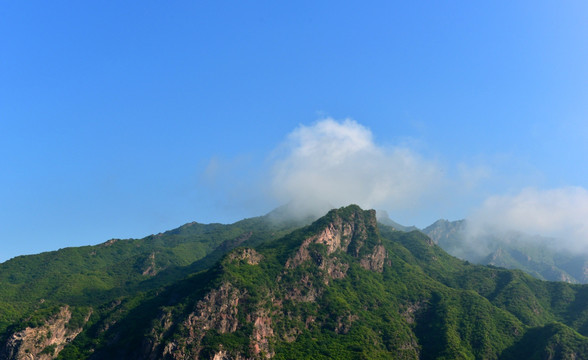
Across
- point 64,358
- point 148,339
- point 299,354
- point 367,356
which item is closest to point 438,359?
point 367,356

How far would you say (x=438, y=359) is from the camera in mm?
196500

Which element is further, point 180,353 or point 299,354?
point 299,354

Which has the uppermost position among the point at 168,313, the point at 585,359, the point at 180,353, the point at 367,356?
the point at 168,313

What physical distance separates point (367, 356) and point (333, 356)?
50.8 ft

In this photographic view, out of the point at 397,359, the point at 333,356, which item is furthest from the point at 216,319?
the point at 397,359

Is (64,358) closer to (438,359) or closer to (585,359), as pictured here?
(438,359)

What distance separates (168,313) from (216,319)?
22876 mm

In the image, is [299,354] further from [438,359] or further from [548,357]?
[548,357]

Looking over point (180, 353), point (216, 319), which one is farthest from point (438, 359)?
point (180, 353)

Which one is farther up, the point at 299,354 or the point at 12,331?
the point at 12,331

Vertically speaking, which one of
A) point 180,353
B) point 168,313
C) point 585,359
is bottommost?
point 585,359

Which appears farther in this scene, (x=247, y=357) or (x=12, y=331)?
(x=12, y=331)

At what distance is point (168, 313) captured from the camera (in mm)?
197250

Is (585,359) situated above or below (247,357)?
below
